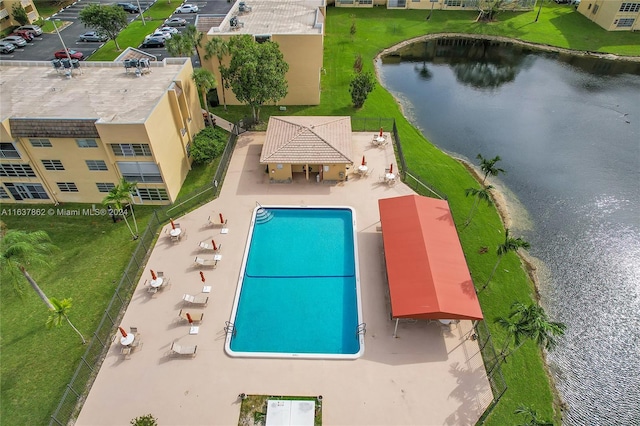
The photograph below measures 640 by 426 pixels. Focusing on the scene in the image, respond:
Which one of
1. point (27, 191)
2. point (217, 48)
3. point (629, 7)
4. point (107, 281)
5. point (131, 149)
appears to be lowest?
point (107, 281)

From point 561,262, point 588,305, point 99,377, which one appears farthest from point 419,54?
point 99,377

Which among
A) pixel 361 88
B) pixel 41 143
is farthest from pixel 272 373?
pixel 361 88

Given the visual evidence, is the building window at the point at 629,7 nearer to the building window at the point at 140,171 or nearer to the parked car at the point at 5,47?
the building window at the point at 140,171

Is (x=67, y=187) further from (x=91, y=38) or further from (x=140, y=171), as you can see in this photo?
(x=91, y=38)

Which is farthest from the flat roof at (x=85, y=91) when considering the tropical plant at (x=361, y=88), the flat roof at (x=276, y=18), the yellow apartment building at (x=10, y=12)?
the yellow apartment building at (x=10, y=12)

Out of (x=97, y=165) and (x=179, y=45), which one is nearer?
(x=97, y=165)
